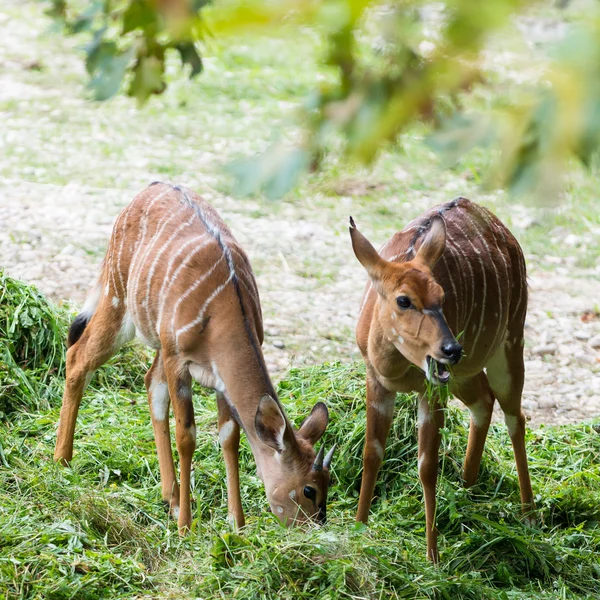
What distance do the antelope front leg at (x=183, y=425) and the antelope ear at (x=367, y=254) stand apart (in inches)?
40.4

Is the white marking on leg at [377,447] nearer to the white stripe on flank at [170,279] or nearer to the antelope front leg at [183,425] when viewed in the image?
the antelope front leg at [183,425]

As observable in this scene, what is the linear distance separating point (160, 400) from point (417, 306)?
1655mm

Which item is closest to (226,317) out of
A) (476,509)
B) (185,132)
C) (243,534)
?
(243,534)

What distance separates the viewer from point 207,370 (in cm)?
440

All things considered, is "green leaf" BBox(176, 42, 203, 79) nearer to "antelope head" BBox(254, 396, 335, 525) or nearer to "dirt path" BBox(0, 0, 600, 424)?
"antelope head" BBox(254, 396, 335, 525)

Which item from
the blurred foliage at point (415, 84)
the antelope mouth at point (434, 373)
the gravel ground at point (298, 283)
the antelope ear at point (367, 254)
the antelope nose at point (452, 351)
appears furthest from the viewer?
the gravel ground at point (298, 283)

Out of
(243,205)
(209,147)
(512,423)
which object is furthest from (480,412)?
(209,147)

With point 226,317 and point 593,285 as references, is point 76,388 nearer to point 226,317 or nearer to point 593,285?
point 226,317

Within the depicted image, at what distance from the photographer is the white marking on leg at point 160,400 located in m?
4.89

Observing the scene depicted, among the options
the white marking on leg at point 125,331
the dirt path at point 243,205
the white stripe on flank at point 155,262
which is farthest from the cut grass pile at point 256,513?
the white stripe on flank at point 155,262

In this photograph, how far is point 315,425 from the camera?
14.7 ft

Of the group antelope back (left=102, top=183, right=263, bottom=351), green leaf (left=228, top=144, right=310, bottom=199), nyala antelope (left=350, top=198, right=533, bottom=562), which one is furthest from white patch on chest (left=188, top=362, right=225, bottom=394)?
green leaf (left=228, top=144, right=310, bottom=199)

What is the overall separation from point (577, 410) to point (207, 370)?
2631 mm

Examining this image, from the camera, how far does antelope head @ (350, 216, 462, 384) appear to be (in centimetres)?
374
